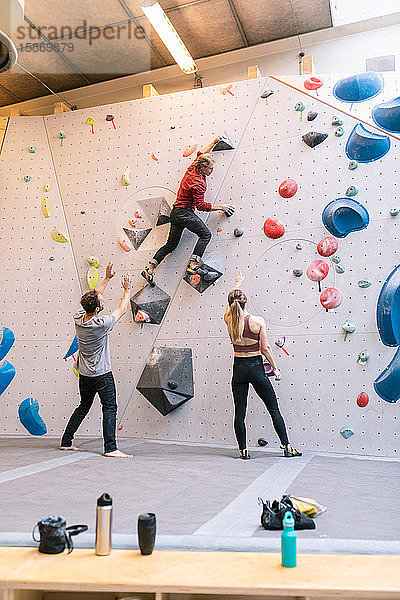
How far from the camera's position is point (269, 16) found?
5.69 meters

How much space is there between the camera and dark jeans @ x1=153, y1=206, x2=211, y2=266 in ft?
16.2

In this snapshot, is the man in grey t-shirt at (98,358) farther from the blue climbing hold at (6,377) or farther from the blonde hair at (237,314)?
the blue climbing hold at (6,377)

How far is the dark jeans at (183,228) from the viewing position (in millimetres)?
4949

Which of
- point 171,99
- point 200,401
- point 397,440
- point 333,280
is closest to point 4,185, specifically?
point 171,99

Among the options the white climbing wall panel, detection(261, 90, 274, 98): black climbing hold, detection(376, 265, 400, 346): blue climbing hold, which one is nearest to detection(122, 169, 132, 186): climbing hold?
the white climbing wall panel

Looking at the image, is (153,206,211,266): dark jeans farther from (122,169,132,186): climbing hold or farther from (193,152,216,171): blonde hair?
(122,169,132,186): climbing hold

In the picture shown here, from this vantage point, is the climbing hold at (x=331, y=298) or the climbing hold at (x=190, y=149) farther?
the climbing hold at (x=190, y=149)

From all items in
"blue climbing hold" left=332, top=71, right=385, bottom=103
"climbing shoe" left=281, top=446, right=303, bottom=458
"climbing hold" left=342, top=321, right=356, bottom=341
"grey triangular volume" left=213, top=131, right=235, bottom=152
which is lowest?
"climbing shoe" left=281, top=446, right=303, bottom=458

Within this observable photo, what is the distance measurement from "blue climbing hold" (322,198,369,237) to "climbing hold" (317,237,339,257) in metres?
0.07

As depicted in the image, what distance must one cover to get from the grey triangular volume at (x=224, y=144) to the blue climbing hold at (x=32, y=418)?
10.1ft

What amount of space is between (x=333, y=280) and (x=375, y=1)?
10.1 feet

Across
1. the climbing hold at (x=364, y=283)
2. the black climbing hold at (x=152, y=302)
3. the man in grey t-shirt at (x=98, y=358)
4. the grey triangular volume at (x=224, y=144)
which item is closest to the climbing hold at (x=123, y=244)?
the black climbing hold at (x=152, y=302)

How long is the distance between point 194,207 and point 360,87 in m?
1.80

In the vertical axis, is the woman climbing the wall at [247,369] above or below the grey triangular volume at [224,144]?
below
